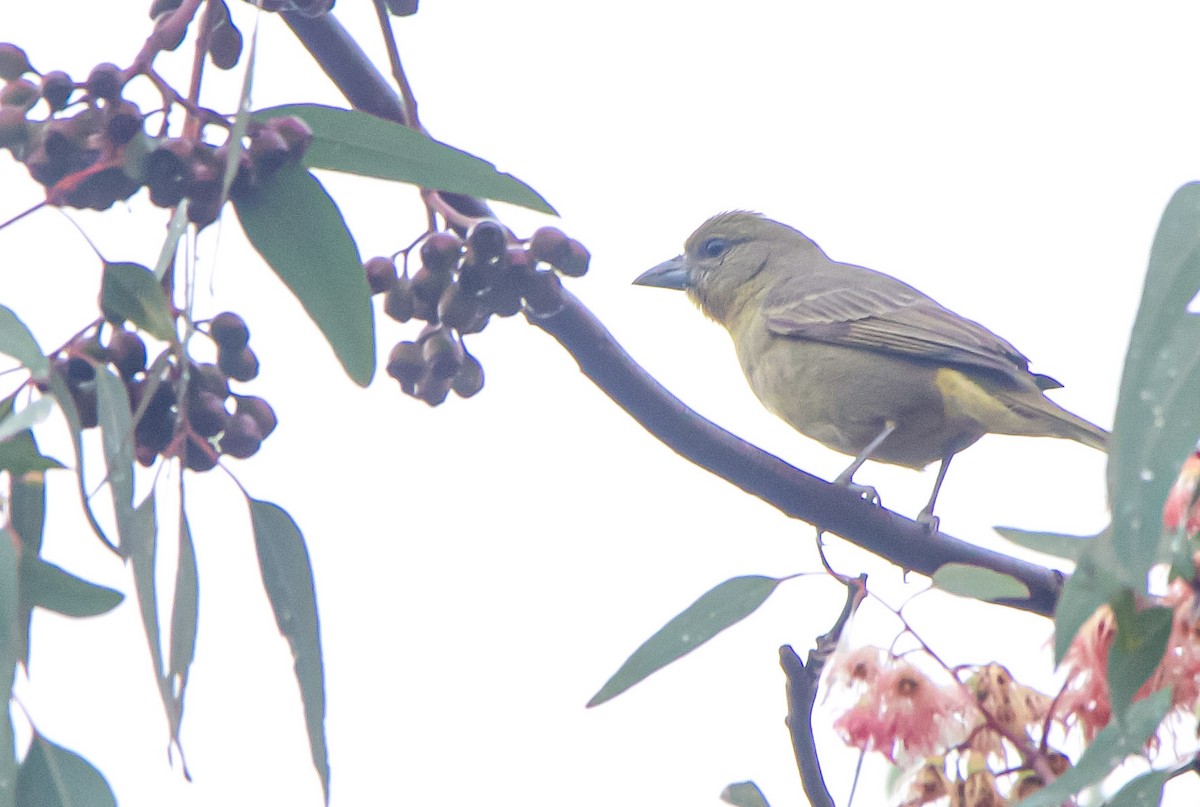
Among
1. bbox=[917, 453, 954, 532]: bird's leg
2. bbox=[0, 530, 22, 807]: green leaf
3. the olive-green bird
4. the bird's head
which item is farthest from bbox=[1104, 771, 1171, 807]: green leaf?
the bird's head

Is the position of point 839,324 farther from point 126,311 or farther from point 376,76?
point 126,311

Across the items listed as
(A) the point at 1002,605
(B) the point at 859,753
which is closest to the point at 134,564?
(B) the point at 859,753

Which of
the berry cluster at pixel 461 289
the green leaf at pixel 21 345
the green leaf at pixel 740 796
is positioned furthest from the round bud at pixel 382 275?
the green leaf at pixel 740 796

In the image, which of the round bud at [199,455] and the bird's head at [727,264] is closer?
the round bud at [199,455]

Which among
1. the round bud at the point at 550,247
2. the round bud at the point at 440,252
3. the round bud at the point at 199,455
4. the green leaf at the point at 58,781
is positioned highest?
the round bud at the point at 550,247

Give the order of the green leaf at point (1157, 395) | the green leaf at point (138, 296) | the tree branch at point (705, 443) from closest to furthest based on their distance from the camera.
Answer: the green leaf at point (1157, 395), the green leaf at point (138, 296), the tree branch at point (705, 443)

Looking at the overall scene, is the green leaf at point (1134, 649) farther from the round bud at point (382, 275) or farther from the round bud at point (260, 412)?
the round bud at point (382, 275)

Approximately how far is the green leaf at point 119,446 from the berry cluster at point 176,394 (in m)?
0.06

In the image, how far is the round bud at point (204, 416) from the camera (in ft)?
6.22

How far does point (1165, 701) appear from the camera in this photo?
1547 millimetres

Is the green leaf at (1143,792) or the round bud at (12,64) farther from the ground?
the round bud at (12,64)

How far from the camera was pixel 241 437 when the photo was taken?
76.8 inches

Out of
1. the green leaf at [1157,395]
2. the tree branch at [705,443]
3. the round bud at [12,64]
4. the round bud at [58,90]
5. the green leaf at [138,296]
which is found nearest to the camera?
the green leaf at [1157,395]

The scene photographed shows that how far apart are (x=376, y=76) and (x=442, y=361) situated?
18.7 inches
